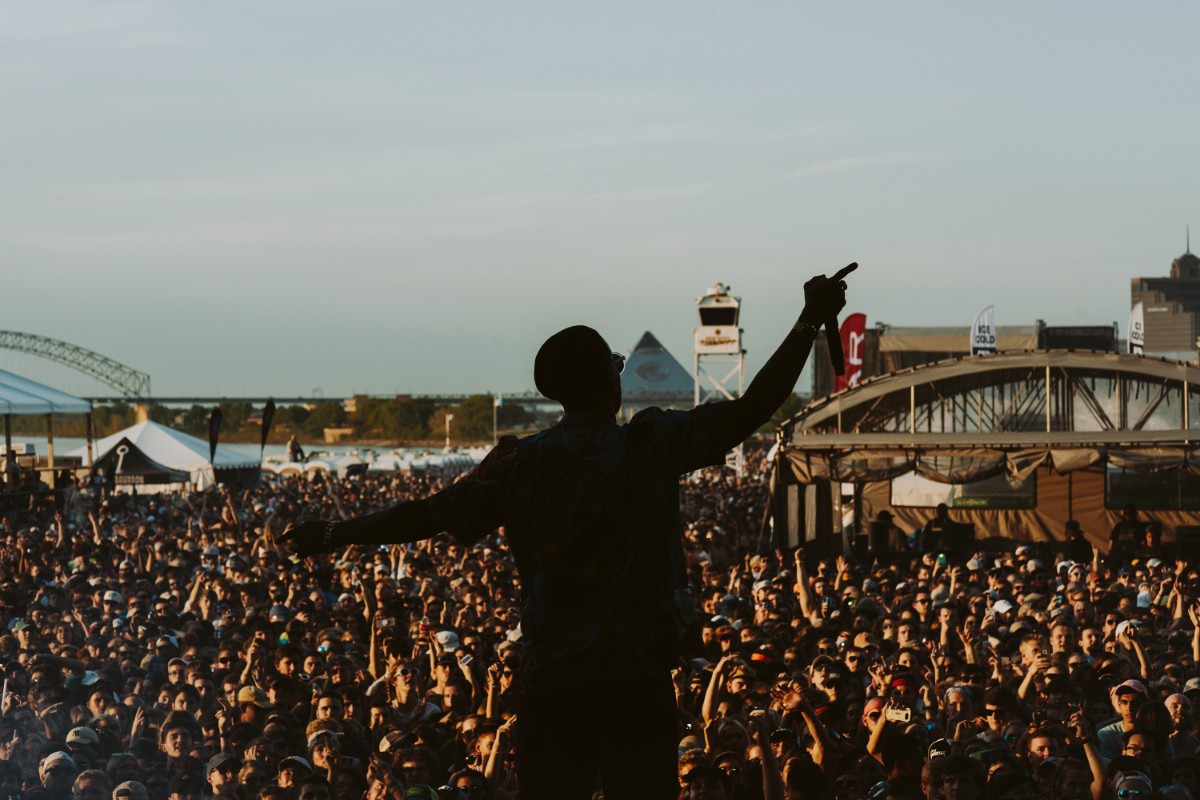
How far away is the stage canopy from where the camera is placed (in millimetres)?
24891

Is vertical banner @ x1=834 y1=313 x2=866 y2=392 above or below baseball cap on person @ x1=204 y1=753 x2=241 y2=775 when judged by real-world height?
above

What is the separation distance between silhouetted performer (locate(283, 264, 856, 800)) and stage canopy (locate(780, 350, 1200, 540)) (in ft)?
73.9

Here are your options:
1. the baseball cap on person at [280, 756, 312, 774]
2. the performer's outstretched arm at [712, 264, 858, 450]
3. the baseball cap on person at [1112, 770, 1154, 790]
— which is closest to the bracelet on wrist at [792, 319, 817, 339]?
the performer's outstretched arm at [712, 264, 858, 450]

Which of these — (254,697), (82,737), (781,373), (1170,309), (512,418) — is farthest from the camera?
(512,418)

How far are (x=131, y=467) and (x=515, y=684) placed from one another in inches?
1348

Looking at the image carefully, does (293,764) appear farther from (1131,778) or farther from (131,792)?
(1131,778)

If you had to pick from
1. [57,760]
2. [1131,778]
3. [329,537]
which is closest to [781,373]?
[329,537]

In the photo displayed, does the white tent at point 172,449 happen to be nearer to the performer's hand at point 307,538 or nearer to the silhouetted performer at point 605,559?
the performer's hand at point 307,538

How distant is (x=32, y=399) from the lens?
36.9 m

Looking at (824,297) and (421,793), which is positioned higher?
(824,297)

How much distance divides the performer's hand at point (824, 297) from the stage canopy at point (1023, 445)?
22.5 meters

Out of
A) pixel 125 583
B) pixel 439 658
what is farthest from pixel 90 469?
pixel 439 658

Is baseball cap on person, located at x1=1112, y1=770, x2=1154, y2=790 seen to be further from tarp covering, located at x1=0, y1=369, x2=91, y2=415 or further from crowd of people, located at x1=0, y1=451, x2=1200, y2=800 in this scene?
tarp covering, located at x1=0, y1=369, x2=91, y2=415

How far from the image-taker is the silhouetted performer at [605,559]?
10.1 feet
